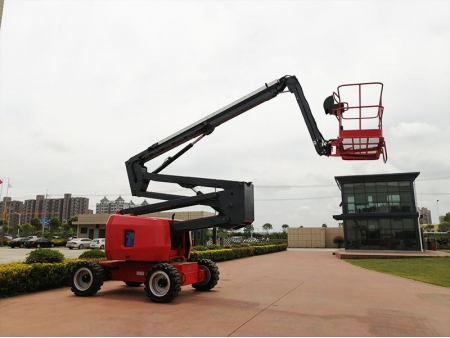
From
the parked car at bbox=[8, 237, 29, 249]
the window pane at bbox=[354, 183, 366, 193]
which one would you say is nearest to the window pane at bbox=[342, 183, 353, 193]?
the window pane at bbox=[354, 183, 366, 193]

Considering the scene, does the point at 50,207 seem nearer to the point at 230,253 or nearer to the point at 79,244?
the point at 79,244

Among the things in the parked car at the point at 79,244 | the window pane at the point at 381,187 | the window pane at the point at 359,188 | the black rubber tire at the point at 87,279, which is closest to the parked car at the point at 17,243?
the parked car at the point at 79,244

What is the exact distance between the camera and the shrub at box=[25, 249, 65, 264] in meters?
10.3

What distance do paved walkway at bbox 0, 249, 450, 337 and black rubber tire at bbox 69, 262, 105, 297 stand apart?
24 centimetres

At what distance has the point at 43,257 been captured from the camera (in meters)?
10.5

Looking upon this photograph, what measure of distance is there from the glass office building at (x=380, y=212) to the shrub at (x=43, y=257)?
24.8 meters

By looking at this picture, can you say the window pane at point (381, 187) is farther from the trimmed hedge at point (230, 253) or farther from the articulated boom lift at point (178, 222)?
the articulated boom lift at point (178, 222)

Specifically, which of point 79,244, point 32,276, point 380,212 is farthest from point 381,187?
point 79,244

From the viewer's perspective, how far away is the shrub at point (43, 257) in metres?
10.3

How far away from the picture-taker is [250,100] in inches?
362

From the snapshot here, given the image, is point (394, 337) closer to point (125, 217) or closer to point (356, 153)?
point (356, 153)

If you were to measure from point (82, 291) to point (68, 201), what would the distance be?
127 metres

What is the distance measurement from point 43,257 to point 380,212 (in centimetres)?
2648

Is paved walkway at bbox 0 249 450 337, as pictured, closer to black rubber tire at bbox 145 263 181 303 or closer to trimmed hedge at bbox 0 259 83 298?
black rubber tire at bbox 145 263 181 303
